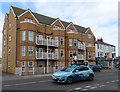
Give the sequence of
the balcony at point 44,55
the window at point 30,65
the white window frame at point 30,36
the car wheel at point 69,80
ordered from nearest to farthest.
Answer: the car wheel at point 69,80 → the window at point 30,65 → the white window frame at point 30,36 → the balcony at point 44,55

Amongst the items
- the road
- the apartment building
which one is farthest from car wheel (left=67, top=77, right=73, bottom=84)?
the apartment building

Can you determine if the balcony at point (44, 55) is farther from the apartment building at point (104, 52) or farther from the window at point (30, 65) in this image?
the apartment building at point (104, 52)

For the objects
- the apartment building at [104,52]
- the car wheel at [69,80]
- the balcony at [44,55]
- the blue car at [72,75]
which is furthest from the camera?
the apartment building at [104,52]

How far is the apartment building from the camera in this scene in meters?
43.4

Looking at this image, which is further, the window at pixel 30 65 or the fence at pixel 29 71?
the window at pixel 30 65

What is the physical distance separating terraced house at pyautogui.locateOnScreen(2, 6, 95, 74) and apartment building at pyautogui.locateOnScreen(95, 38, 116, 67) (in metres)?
14.0

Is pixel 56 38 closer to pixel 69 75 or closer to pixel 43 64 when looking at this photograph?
pixel 43 64

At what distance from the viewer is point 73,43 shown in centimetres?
2973

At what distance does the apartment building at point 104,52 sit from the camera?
43.4 metres

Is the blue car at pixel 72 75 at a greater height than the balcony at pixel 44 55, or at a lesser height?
lesser

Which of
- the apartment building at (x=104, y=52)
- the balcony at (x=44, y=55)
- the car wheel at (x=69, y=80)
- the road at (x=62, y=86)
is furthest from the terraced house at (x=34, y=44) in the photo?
the apartment building at (x=104, y=52)

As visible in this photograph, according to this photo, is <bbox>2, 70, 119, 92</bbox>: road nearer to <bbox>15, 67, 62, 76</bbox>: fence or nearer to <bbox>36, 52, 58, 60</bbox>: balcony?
<bbox>15, 67, 62, 76</bbox>: fence

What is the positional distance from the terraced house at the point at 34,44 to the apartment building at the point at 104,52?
14.0m

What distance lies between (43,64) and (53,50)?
3.59 metres
